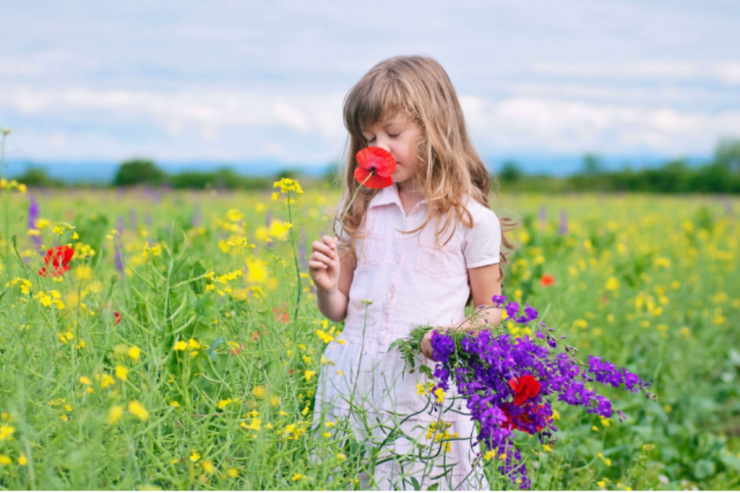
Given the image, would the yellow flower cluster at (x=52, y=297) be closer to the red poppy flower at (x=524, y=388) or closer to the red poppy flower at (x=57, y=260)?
the red poppy flower at (x=57, y=260)

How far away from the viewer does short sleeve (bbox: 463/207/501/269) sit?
1.95m

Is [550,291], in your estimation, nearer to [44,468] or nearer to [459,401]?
[459,401]

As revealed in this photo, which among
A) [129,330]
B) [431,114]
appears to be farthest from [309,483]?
[431,114]

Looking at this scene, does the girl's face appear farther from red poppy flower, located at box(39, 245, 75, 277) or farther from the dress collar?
red poppy flower, located at box(39, 245, 75, 277)

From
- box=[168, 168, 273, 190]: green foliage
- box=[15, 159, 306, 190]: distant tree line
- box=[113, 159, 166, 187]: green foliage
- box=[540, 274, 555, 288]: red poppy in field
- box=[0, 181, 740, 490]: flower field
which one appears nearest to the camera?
box=[0, 181, 740, 490]: flower field

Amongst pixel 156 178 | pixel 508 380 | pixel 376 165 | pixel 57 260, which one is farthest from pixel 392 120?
pixel 156 178

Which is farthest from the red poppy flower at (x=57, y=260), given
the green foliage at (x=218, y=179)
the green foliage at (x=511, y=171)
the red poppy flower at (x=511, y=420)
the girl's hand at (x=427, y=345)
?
the green foliage at (x=511, y=171)

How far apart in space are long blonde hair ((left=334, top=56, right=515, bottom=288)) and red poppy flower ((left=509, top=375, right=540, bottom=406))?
560 mm

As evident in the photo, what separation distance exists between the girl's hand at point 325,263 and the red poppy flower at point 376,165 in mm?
212

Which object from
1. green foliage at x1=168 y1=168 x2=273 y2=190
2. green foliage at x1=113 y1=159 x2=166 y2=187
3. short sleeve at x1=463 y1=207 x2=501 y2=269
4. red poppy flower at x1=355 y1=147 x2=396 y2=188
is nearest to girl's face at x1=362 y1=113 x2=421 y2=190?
red poppy flower at x1=355 y1=147 x2=396 y2=188

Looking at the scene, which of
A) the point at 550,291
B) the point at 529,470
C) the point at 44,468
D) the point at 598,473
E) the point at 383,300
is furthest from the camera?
the point at 550,291

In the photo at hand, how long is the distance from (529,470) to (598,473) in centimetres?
69

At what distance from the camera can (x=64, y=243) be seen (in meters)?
2.21

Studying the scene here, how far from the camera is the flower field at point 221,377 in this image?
1.47m
